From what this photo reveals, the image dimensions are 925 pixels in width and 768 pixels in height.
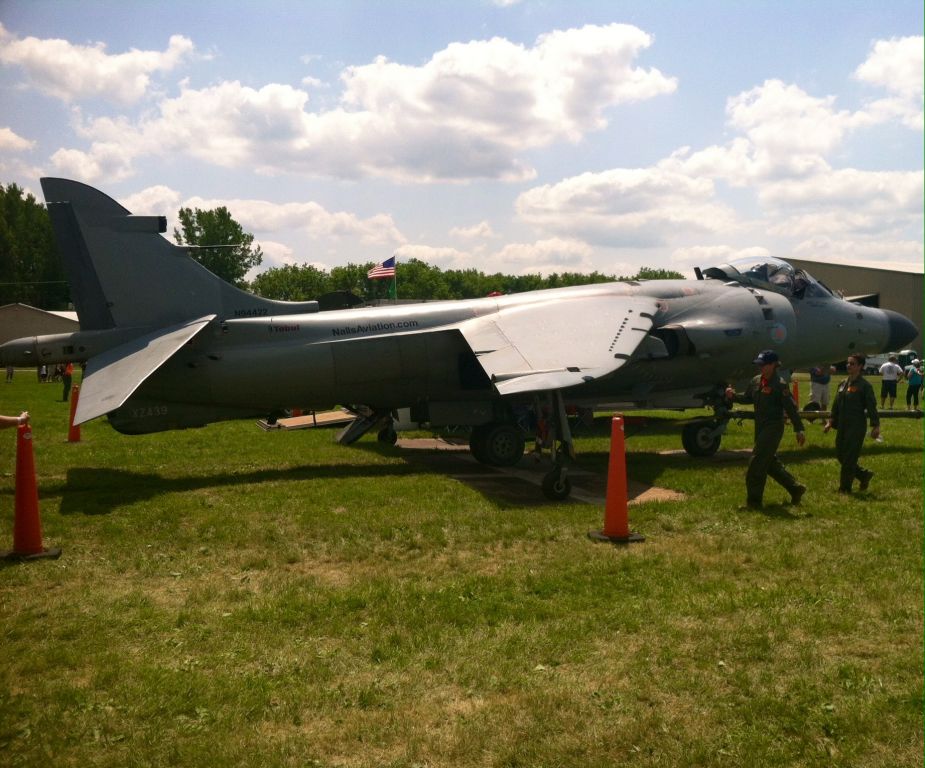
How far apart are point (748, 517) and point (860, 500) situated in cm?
204

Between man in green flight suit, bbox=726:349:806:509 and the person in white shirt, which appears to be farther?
the person in white shirt

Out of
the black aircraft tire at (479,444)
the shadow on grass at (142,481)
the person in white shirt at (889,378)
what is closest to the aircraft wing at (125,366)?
the shadow on grass at (142,481)

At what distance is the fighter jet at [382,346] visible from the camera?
1132 cm

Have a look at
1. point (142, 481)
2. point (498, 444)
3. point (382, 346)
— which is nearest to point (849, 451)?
point (498, 444)

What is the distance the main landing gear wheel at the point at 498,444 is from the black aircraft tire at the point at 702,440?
3294mm

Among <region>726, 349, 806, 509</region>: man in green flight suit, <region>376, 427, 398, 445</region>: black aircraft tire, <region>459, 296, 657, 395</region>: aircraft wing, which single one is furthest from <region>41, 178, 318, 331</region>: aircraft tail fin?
<region>726, 349, 806, 509</region>: man in green flight suit

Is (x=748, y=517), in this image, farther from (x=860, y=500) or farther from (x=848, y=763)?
(x=848, y=763)

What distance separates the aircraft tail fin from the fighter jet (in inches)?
0.8

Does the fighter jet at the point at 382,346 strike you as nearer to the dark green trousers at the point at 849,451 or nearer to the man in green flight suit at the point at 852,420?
the man in green flight suit at the point at 852,420

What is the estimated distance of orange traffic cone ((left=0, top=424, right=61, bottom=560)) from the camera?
7.59 meters

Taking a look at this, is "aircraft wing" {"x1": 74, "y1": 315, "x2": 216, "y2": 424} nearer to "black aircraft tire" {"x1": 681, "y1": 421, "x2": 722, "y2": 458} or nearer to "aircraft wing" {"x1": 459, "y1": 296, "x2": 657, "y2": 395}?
"aircraft wing" {"x1": 459, "y1": 296, "x2": 657, "y2": 395}

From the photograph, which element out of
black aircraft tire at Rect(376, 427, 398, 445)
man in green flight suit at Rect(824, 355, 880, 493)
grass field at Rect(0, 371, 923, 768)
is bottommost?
grass field at Rect(0, 371, 923, 768)

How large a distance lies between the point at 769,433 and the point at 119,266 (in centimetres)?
1030

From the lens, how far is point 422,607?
6254mm
